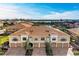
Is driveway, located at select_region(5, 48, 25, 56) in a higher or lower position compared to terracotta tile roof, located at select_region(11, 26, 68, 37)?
lower

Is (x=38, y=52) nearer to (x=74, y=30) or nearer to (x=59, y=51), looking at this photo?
(x=59, y=51)

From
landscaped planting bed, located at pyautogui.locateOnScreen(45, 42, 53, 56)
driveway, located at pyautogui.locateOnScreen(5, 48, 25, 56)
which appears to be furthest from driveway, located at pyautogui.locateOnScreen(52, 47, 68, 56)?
driveway, located at pyautogui.locateOnScreen(5, 48, 25, 56)

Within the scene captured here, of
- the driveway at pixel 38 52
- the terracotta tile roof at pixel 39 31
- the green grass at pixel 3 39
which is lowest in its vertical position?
the driveway at pixel 38 52

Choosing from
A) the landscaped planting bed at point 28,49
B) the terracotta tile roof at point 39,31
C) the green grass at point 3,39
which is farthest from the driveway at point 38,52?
the green grass at point 3,39

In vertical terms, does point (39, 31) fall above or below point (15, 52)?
above

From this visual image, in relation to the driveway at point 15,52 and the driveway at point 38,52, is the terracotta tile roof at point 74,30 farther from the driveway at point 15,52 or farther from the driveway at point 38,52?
the driveway at point 15,52

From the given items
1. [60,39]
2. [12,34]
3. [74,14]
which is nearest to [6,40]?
[12,34]

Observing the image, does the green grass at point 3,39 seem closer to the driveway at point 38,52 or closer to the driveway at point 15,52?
the driveway at point 15,52

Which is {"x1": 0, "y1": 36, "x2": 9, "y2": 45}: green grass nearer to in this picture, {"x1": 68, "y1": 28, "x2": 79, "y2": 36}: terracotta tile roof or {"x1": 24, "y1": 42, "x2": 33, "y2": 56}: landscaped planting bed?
{"x1": 24, "y1": 42, "x2": 33, "y2": 56}: landscaped planting bed

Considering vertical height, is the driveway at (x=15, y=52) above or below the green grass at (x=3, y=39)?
below

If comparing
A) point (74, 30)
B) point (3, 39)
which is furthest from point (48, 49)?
point (3, 39)

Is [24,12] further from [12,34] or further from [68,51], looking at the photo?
[68,51]
